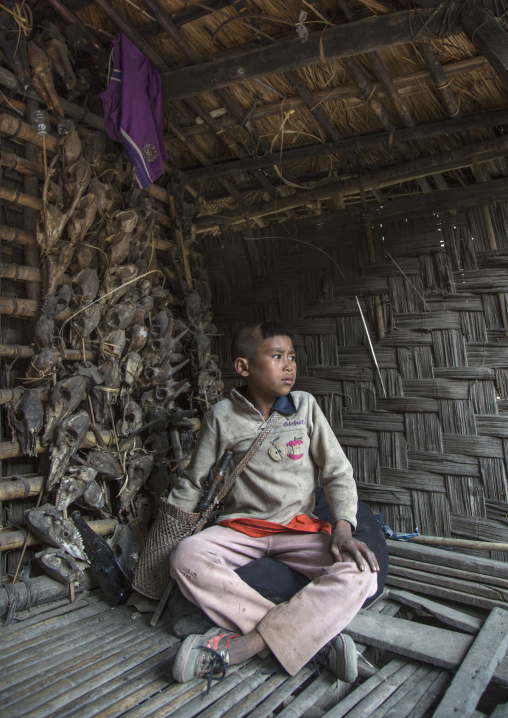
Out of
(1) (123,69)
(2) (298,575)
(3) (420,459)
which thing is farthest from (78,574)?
(1) (123,69)

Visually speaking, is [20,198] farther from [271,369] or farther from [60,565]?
[60,565]

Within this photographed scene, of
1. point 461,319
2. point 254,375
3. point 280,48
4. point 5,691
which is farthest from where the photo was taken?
point 461,319

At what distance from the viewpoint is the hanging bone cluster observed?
2.62m

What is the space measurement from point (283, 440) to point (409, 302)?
1.48 meters

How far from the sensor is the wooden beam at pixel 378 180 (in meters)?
3.19

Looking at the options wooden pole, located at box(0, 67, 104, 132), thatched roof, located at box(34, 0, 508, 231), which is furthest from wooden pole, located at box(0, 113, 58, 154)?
thatched roof, located at box(34, 0, 508, 231)

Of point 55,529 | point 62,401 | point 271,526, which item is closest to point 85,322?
point 62,401

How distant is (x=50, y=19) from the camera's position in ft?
9.61

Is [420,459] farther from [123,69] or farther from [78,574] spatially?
[123,69]

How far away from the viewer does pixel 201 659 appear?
1.80m

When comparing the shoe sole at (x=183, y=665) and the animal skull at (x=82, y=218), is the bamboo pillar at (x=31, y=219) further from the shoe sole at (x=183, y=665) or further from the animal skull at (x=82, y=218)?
the shoe sole at (x=183, y=665)

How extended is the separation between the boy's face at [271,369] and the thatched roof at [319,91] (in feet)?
4.88

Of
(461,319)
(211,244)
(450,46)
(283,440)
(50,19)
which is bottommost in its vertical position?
(283,440)

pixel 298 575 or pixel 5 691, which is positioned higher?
pixel 298 575
